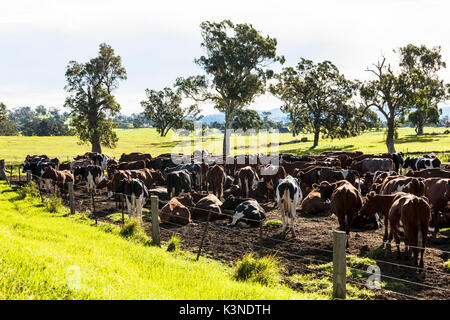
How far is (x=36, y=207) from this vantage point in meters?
16.5

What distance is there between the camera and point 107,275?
6.06m

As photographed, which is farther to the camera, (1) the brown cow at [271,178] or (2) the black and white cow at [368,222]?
(1) the brown cow at [271,178]

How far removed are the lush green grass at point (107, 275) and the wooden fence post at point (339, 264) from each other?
0.42m

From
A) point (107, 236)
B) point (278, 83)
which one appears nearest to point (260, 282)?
point (107, 236)

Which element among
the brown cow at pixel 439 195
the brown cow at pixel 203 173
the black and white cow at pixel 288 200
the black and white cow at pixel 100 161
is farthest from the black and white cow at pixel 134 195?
the black and white cow at pixel 100 161

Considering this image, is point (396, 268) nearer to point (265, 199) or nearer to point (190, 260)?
point (190, 260)

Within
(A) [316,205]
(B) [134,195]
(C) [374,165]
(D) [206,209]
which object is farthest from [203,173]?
(C) [374,165]

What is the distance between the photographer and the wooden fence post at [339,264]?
20.9ft

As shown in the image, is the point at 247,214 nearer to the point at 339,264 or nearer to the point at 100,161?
the point at 339,264

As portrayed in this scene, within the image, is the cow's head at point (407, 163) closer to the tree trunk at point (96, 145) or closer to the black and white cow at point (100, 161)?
the black and white cow at point (100, 161)

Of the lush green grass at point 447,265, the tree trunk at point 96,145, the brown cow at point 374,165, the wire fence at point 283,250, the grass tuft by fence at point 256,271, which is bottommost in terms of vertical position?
the wire fence at point 283,250

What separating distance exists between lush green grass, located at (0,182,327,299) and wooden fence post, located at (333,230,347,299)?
0.42 meters

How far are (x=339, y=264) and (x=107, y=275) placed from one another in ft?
13.0

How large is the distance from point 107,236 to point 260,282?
5418mm
